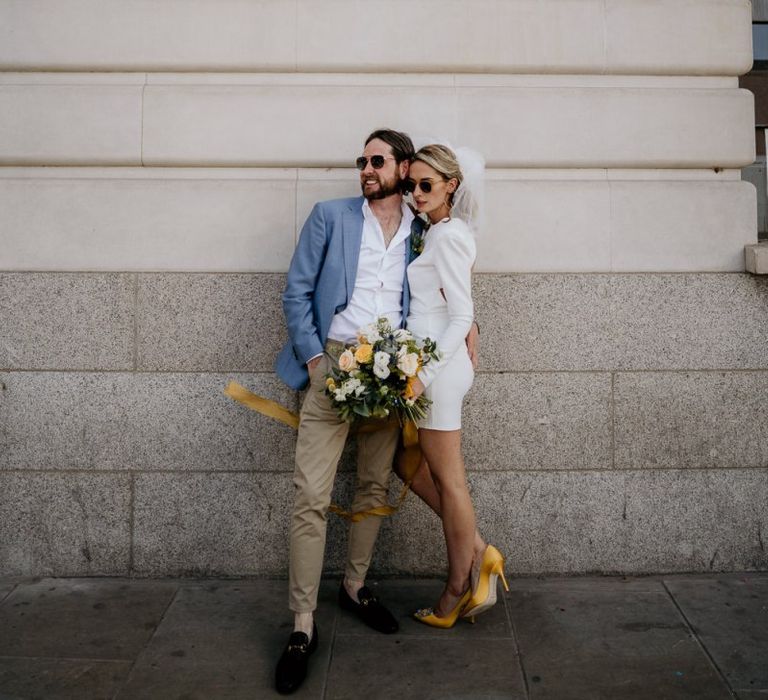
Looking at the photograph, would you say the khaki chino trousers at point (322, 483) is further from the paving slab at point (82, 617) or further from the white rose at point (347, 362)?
the paving slab at point (82, 617)

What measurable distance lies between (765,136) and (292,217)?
11.0 feet

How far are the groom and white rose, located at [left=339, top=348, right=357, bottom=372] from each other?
358 millimetres

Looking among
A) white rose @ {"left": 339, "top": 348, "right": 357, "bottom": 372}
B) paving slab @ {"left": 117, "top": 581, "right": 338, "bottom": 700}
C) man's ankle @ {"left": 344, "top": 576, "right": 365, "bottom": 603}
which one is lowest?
paving slab @ {"left": 117, "top": 581, "right": 338, "bottom": 700}

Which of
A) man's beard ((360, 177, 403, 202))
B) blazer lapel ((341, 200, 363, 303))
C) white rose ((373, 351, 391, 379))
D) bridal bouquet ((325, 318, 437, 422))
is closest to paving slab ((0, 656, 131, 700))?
bridal bouquet ((325, 318, 437, 422))

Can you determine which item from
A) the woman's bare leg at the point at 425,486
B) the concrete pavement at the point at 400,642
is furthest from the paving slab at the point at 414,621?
the woman's bare leg at the point at 425,486

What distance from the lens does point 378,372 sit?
3.57m

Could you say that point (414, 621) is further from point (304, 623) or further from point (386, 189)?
point (386, 189)

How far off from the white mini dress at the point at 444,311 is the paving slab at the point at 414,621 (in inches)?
44.7

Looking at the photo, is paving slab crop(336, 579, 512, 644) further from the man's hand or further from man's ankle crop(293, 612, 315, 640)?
the man's hand

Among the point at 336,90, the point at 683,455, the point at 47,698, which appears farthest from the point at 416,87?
the point at 47,698

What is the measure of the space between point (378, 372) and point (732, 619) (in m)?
2.49

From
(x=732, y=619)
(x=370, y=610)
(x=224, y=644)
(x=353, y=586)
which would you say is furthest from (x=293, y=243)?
(x=732, y=619)

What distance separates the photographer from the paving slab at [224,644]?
3584 millimetres

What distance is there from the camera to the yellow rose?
11.9ft
